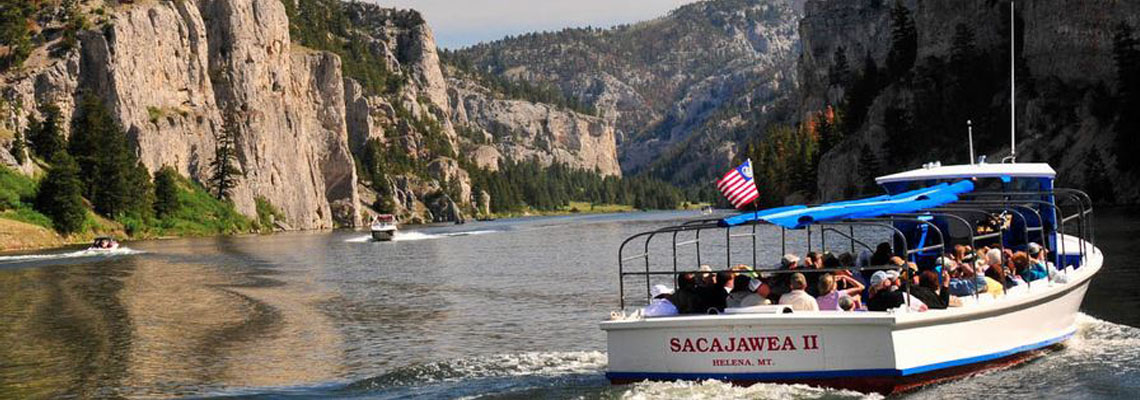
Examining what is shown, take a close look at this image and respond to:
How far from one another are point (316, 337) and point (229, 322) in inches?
216

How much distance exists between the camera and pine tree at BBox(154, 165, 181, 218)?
122 metres

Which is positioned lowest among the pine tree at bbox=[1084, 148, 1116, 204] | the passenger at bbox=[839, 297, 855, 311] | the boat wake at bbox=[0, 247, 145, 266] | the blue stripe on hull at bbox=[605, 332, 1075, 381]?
the boat wake at bbox=[0, 247, 145, 266]

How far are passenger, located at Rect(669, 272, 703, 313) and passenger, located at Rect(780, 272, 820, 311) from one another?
4.99 ft

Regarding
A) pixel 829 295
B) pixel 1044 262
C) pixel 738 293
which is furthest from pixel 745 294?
pixel 1044 262

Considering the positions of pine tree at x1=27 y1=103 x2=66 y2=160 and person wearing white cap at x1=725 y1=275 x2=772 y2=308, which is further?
pine tree at x1=27 y1=103 x2=66 y2=160

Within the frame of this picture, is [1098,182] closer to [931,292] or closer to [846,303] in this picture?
[931,292]

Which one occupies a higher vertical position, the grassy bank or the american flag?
the american flag

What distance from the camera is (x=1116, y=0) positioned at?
329 feet

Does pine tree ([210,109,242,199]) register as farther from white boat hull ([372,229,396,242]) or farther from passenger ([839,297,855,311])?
passenger ([839,297,855,311])

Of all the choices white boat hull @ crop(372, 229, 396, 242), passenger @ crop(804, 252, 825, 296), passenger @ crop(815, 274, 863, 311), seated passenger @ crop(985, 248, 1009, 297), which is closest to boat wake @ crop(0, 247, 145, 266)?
white boat hull @ crop(372, 229, 396, 242)

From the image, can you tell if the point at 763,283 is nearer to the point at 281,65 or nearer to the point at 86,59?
the point at 86,59

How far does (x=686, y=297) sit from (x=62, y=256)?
2660 inches

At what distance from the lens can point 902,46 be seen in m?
146

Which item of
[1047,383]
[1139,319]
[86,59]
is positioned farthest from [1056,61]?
[86,59]
